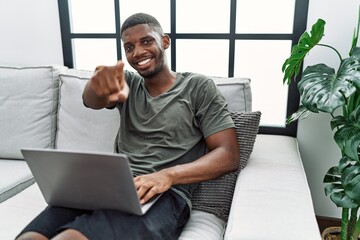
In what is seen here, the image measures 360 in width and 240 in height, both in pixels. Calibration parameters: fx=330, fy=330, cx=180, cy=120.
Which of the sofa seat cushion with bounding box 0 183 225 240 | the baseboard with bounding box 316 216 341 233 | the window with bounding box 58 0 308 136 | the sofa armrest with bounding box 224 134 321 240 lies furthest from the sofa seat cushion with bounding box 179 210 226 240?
the baseboard with bounding box 316 216 341 233

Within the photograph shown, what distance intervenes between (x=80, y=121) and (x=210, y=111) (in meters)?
0.70

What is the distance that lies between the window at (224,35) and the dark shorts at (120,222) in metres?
0.85

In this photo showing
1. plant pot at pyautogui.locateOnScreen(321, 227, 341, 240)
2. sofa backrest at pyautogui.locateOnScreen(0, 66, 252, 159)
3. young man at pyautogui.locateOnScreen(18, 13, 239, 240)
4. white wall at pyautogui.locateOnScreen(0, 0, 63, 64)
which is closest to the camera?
young man at pyautogui.locateOnScreen(18, 13, 239, 240)

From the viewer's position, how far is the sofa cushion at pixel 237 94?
142 cm

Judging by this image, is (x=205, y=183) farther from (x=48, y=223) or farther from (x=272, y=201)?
(x=48, y=223)

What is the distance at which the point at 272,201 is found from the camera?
975 millimetres

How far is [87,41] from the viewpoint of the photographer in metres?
1.94

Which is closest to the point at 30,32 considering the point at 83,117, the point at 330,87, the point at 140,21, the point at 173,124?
the point at 83,117

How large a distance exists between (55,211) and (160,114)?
479mm

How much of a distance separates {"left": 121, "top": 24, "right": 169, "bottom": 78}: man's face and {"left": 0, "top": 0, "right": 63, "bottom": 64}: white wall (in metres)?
0.85

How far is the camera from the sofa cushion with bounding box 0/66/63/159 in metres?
1.67

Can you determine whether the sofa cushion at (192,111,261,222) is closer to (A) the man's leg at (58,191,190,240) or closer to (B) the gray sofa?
(B) the gray sofa

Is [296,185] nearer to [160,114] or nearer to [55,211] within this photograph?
[160,114]

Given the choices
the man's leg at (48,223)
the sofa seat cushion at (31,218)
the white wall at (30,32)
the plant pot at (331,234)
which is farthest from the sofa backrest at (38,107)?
the plant pot at (331,234)
